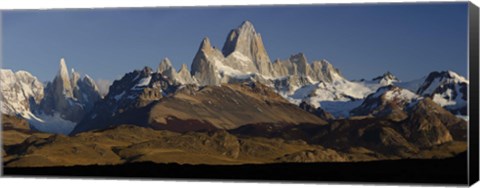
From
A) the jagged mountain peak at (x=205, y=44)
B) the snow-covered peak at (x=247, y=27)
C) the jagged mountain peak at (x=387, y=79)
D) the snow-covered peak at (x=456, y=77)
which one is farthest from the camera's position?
the jagged mountain peak at (x=205, y=44)

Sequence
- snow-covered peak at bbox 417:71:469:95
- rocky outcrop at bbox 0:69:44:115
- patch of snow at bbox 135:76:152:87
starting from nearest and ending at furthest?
snow-covered peak at bbox 417:71:469:95 → patch of snow at bbox 135:76:152:87 → rocky outcrop at bbox 0:69:44:115

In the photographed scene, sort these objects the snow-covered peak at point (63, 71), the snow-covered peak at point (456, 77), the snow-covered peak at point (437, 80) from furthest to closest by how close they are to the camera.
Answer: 1. the snow-covered peak at point (63, 71)
2. the snow-covered peak at point (437, 80)
3. the snow-covered peak at point (456, 77)

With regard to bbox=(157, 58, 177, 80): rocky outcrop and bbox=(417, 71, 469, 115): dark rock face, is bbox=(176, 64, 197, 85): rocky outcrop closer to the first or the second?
bbox=(157, 58, 177, 80): rocky outcrop

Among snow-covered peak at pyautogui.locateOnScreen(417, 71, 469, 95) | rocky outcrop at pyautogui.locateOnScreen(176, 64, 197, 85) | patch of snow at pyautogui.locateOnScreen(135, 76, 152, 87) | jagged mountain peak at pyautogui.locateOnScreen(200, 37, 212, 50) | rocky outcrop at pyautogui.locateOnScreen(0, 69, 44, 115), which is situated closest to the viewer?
snow-covered peak at pyautogui.locateOnScreen(417, 71, 469, 95)

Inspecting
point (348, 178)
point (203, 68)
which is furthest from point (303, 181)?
point (203, 68)

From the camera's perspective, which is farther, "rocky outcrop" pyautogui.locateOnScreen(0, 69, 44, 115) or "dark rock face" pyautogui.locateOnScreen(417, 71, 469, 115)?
"rocky outcrop" pyautogui.locateOnScreen(0, 69, 44, 115)

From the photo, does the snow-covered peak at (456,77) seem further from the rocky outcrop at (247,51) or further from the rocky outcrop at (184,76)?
the rocky outcrop at (184,76)

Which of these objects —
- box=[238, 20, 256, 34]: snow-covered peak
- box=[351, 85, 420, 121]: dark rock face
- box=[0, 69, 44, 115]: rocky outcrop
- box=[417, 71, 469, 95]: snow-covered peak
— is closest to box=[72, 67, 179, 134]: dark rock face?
box=[0, 69, 44, 115]: rocky outcrop

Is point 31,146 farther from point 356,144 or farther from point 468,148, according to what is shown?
point 468,148

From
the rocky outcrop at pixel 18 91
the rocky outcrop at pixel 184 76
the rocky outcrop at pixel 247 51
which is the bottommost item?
the rocky outcrop at pixel 18 91

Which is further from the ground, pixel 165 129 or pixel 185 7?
pixel 185 7

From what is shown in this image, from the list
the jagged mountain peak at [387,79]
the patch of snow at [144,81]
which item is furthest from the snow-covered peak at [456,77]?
the patch of snow at [144,81]
